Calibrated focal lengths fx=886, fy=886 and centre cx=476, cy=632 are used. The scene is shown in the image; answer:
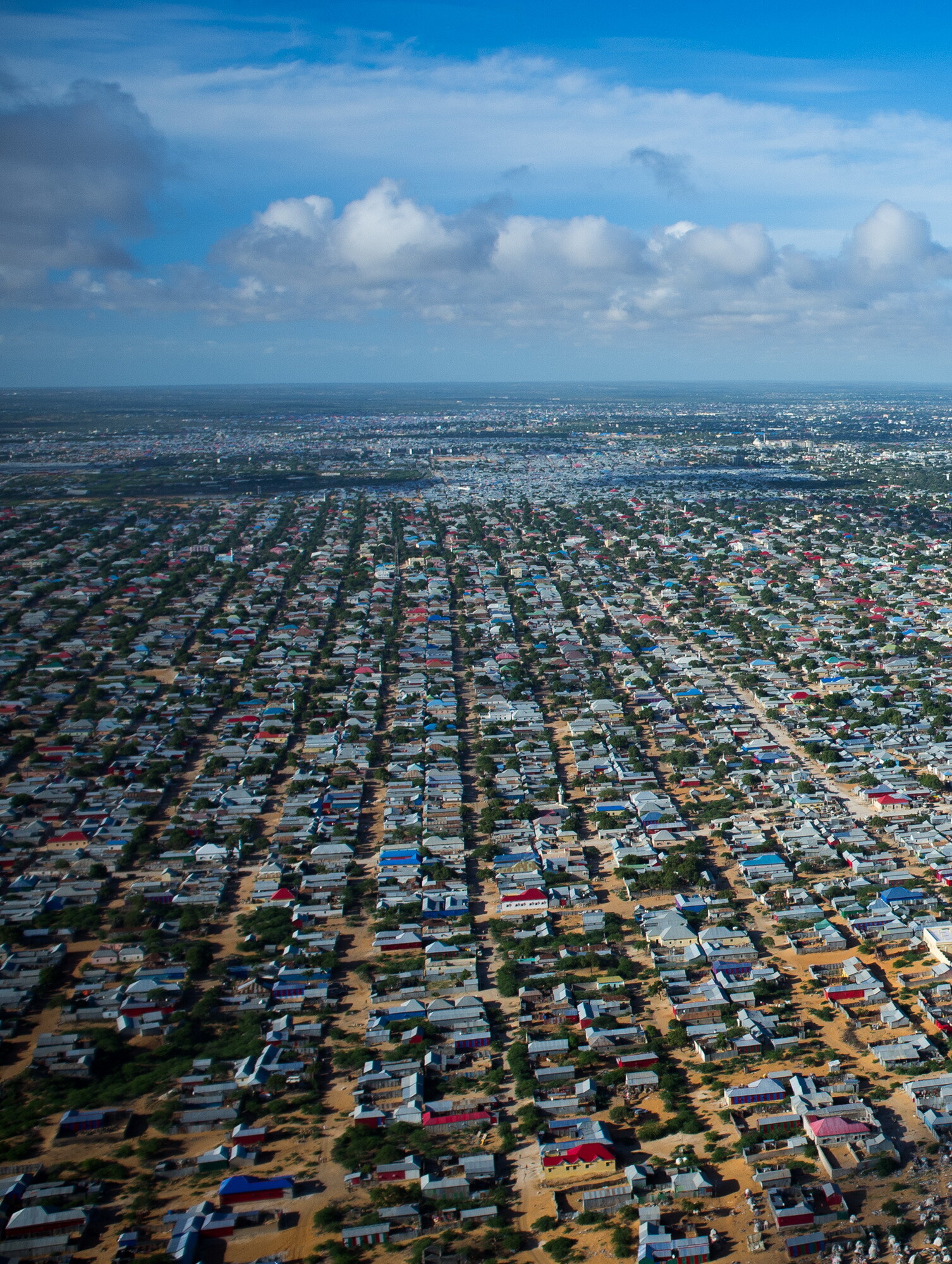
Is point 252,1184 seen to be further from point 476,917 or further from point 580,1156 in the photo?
point 476,917

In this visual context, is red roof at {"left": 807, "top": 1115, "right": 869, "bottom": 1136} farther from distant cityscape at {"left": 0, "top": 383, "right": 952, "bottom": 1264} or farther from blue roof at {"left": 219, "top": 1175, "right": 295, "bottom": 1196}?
blue roof at {"left": 219, "top": 1175, "right": 295, "bottom": 1196}

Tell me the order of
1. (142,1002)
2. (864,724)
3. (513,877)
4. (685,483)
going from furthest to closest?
(685,483) < (864,724) < (513,877) < (142,1002)

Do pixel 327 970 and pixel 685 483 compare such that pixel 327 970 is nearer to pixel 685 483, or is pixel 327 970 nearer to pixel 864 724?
pixel 864 724

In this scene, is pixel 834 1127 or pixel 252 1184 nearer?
pixel 252 1184

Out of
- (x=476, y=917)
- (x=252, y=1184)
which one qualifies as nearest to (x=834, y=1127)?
(x=476, y=917)

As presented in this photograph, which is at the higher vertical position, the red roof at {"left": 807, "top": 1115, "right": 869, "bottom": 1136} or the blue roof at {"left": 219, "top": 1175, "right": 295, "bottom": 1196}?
the red roof at {"left": 807, "top": 1115, "right": 869, "bottom": 1136}

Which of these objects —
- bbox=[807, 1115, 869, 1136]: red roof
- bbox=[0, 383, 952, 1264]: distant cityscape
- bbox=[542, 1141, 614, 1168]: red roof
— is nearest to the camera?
bbox=[0, 383, 952, 1264]: distant cityscape

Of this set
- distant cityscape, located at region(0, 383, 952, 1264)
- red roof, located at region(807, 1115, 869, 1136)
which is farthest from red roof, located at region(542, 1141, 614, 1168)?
red roof, located at region(807, 1115, 869, 1136)

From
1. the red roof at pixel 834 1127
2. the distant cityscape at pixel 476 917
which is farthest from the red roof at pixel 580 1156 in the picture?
the red roof at pixel 834 1127

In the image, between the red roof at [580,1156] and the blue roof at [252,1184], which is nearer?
the blue roof at [252,1184]

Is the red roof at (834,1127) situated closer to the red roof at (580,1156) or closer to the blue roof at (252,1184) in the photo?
the red roof at (580,1156)

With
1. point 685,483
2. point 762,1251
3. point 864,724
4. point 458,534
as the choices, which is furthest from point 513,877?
point 685,483
